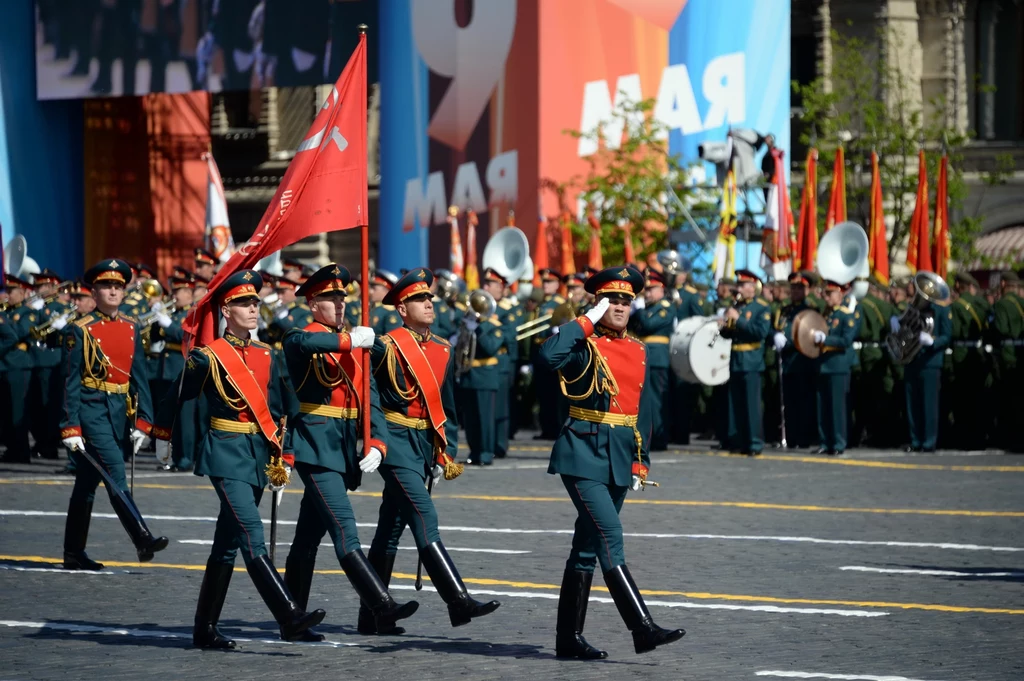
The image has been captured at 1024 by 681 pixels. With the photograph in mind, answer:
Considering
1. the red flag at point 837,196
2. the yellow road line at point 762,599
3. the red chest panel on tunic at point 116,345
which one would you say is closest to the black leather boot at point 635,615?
the yellow road line at point 762,599

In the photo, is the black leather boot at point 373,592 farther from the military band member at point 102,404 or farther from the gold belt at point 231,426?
the military band member at point 102,404

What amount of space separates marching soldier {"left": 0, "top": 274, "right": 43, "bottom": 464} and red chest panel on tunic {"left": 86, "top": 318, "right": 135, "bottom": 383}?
816cm

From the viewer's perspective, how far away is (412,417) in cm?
981

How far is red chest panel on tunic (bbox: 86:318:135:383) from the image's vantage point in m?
12.4

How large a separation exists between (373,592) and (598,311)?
173 centimetres

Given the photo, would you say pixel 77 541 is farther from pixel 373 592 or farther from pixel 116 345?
pixel 373 592

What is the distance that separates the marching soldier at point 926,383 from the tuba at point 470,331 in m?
4.38

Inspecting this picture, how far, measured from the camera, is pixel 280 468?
945 centimetres

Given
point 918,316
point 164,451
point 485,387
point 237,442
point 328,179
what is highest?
point 328,179

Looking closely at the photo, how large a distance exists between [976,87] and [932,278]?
23.1m

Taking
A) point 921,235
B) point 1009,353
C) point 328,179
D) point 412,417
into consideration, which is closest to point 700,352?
point 1009,353

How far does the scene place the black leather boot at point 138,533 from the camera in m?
11.5

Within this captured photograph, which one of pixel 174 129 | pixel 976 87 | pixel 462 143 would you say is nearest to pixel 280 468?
pixel 462 143

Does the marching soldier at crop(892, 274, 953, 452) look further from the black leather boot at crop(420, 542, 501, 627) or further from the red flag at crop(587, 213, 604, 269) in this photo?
the black leather boot at crop(420, 542, 501, 627)
